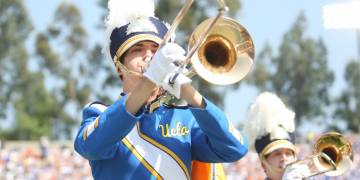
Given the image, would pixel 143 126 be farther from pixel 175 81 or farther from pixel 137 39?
pixel 175 81

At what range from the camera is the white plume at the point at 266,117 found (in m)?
6.46

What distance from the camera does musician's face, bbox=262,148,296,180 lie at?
598 centimetres

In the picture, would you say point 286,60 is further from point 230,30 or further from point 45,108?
point 230,30

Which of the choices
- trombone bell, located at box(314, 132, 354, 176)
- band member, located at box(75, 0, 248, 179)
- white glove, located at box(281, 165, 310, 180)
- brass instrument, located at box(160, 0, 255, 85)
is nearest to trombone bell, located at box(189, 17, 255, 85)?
brass instrument, located at box(160, 0, 255, 85)

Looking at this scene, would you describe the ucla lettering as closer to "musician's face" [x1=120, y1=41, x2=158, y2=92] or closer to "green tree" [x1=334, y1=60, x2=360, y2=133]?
"musician's face" [x1=120, y1=41, x2=158, y2=92]

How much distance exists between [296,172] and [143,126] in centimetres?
197

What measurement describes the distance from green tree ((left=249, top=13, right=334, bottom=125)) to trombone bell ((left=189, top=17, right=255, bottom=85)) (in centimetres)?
4836

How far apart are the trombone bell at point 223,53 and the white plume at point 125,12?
54 centimetres

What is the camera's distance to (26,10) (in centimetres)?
4650

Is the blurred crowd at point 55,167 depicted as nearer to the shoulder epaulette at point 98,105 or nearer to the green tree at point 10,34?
the shoulder epaulette at point 98,105

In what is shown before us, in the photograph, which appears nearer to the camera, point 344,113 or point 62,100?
point 62,100

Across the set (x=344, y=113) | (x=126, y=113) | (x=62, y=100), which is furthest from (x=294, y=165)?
(x=344, y=113)

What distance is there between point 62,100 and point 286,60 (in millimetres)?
14521

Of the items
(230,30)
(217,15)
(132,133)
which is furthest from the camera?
(132,133)
